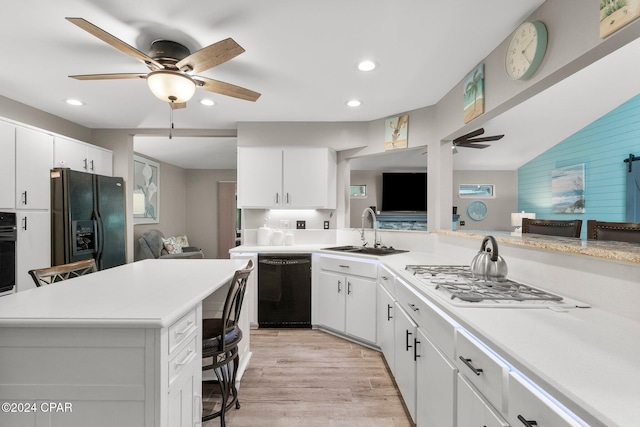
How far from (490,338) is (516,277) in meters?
1.05

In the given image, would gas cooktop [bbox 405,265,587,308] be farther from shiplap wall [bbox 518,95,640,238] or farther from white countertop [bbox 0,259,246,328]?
shiplap wall [bbox 518,95,640,238]

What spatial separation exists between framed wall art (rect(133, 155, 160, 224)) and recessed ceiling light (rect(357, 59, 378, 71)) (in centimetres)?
503

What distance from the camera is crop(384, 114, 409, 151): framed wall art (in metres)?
3.40

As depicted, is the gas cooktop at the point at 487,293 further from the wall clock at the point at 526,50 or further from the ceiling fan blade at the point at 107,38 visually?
the ceiling fan blade at the point at 107,38

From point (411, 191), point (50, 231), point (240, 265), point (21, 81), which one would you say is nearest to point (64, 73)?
point (21, 81)

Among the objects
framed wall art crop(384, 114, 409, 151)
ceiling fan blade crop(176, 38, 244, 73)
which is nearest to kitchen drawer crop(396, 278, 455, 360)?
ceiling fan blade crop(176, 38, 244, 73)

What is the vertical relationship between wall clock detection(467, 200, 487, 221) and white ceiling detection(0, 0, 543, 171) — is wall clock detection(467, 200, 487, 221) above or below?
below

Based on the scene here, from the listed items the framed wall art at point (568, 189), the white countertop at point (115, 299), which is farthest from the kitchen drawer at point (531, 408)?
the framed wall art at point (568, 189)

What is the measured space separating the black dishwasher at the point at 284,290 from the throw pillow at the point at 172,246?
10.9 feet

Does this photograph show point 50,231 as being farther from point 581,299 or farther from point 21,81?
point 581,299

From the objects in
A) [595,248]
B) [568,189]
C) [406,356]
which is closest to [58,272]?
[406,356]

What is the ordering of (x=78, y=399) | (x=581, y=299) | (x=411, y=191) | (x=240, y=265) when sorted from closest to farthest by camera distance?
(x=78, y=399) < (x=581, y=299) < (x=240, y=265) < (x=411, y=191)

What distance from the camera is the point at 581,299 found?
1.31 metres

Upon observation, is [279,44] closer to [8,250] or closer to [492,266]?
[492,266]
